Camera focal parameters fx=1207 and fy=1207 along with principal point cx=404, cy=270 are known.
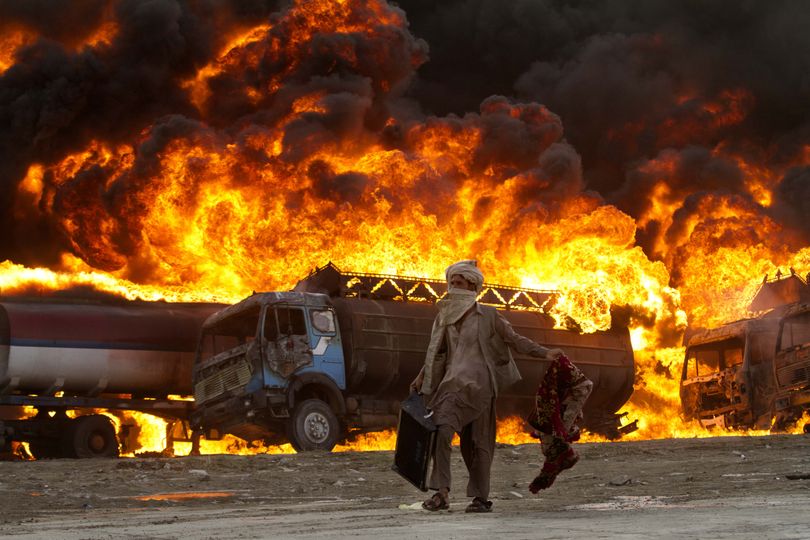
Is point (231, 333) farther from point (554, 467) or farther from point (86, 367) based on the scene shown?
point (554, 467)

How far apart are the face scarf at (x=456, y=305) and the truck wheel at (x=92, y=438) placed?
43.2 ft

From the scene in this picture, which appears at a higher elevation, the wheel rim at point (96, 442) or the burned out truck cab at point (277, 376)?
the burned out truck cab at point (277, 376)

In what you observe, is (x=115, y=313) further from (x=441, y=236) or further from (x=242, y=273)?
(x=441, y=236)

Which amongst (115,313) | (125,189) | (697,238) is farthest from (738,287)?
(115,313)

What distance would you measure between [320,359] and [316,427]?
45.7 inches

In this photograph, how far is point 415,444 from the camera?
858cm

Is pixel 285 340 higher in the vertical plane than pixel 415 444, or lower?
higher

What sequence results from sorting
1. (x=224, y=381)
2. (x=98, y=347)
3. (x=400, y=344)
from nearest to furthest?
(x=224, y=381) → (x=400, y=344) → (x=98, y=347)

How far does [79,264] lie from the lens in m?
35.0

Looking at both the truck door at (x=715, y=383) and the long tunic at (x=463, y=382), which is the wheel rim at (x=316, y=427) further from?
the long tunic at (x=463, y=382)

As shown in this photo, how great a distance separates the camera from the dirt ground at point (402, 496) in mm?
6668

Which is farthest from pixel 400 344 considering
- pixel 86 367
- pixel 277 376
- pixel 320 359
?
pixel 86 367

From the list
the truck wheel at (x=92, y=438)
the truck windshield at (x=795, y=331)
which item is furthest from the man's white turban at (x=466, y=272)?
the truck windshield at (x=795, y=331)

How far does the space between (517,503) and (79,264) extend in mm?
27373
